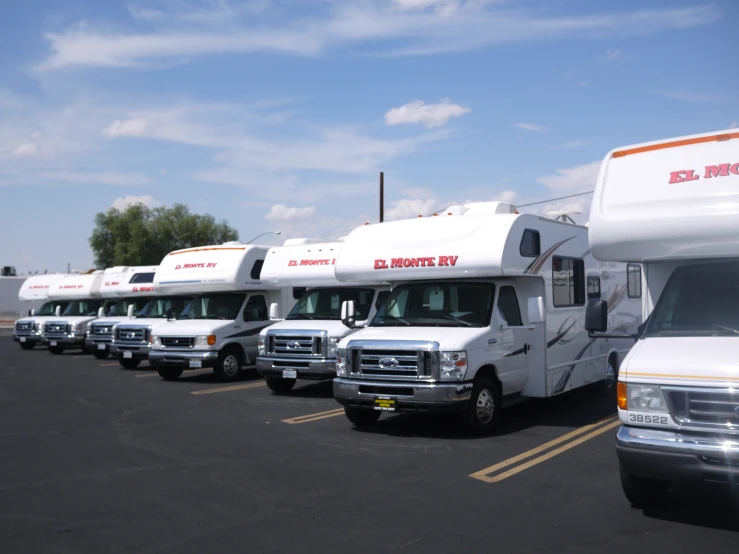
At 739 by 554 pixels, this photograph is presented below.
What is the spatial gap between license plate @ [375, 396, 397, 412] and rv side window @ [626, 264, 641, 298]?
6194 millimetres

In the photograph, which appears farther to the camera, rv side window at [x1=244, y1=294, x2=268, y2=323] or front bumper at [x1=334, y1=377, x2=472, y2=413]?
rv side window at [x1=244, y1=294, x2=268, y2=323]

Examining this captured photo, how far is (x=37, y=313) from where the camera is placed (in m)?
28.1

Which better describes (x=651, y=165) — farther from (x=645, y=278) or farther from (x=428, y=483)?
(x=428, y=483)

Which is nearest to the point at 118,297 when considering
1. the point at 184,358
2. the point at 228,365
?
the point at 184,358

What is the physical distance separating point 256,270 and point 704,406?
12.6m

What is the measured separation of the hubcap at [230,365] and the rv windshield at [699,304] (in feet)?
36.1

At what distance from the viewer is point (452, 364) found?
354 inches

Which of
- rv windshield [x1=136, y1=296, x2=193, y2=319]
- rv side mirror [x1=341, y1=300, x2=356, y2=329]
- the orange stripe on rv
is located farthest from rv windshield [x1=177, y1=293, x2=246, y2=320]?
the orange stripe on rv

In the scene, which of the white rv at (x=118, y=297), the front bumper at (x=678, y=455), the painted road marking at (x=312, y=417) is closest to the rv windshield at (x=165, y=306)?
the white rv at (x=118, y=297)

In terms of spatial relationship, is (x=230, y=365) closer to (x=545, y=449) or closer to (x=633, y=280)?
(x=633, y=280)

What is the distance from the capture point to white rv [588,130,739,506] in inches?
209

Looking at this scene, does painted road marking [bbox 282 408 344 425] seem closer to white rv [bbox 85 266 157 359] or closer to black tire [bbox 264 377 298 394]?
black tire [bbox 264 377 298 394]

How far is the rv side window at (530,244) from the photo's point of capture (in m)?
10.1

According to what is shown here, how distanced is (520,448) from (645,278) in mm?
2608
